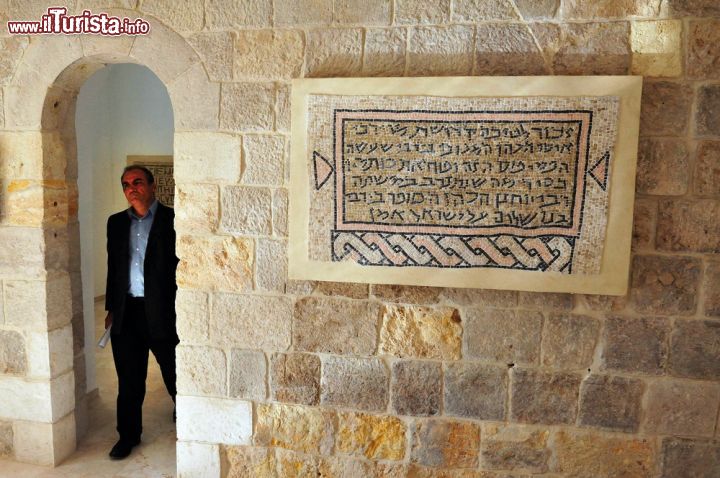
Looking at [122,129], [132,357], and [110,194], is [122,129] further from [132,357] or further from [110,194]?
[132,357]

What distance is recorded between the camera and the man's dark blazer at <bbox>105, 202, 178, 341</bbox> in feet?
8.77

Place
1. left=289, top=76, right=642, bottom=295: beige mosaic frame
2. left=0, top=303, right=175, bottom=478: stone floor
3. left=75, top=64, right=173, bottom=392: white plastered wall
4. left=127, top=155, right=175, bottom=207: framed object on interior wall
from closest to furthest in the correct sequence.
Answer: left=289, top=76, right=642, bottom=295: beige mosaic frame → left=0, top=303, right=175, bottom=478: stone floor → left=127, top=155, right=175, bottom=207: framed object on interior wall → left=75, top=64, right=173, bottom=392: white plastered wall

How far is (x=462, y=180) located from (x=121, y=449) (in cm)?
241

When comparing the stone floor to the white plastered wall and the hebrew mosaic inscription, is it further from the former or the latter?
the white plastered wall

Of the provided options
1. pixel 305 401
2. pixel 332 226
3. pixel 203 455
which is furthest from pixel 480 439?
pixel 203 455

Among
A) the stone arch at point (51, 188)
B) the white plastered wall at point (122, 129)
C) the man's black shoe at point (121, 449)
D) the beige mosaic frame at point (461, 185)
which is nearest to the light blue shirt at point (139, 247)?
the stone arch at point (51, 188)

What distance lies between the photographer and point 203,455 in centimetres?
236

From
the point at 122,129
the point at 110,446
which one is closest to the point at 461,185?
the point at 110,446

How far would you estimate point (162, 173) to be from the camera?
5.32 m

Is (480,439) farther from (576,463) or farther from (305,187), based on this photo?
(305,187)

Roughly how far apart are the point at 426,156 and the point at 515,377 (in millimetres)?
1068

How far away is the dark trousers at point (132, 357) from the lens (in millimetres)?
2768

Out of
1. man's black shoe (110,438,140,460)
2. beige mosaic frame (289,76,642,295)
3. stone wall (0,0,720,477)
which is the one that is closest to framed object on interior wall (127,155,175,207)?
stone wall (0,0,720,477)

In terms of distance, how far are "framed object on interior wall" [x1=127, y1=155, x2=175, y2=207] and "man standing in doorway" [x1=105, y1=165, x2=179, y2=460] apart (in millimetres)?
2539
